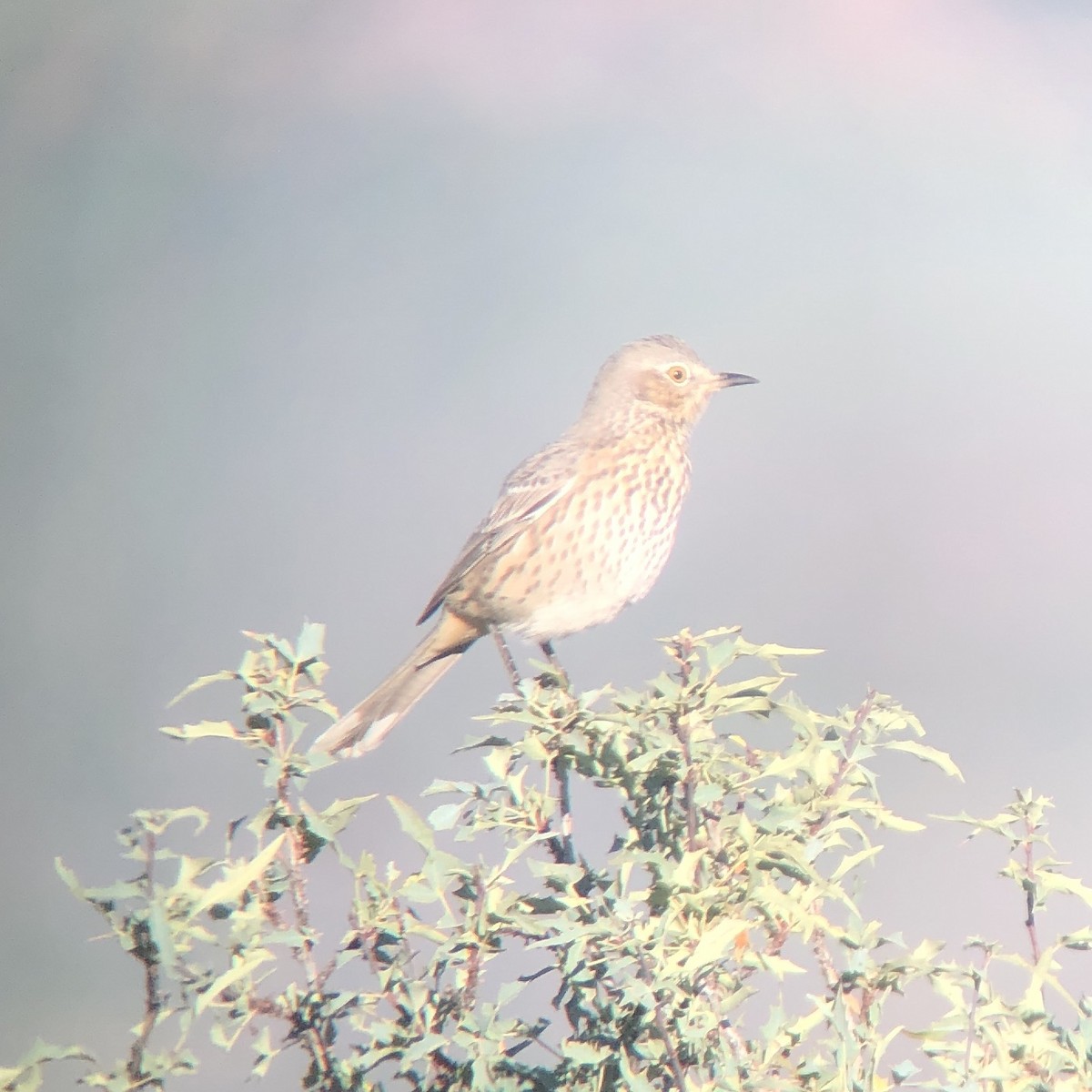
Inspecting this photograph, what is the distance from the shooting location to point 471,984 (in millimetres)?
1651

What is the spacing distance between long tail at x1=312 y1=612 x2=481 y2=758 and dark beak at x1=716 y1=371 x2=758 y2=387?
1.08 metres

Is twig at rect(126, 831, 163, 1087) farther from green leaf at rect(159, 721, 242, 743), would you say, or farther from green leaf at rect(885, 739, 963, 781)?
green leaf at rect(885, 739, 963, 781)

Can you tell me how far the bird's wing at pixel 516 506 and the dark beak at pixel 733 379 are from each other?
1.68 ft

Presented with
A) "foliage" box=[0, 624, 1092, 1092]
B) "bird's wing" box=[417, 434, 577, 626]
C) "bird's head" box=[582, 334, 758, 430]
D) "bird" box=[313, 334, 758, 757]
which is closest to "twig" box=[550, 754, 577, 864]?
"foliage" box=[0, 624, 1092, 1092]

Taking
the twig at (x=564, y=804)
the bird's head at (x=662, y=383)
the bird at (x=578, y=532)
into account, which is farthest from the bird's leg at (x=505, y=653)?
the twig at (x=564, y=804)

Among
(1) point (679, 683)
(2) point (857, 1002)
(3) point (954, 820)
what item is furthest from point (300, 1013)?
(3) point (954, 820)

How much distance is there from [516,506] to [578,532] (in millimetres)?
246

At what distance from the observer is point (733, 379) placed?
4.09m

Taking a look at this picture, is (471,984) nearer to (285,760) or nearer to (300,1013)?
(300,1013)

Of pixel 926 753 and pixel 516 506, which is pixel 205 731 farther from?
pixel 516 506

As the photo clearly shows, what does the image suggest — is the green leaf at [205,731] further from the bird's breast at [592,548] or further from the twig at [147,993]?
the bird's breast at [592,548]

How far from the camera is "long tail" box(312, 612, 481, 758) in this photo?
12.7 feet

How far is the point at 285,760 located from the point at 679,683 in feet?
1.72

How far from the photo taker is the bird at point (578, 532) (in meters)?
3.85
